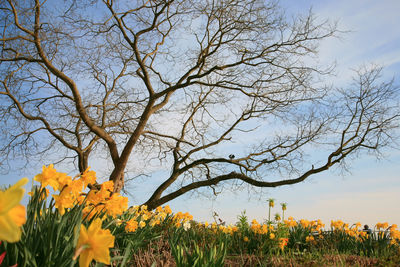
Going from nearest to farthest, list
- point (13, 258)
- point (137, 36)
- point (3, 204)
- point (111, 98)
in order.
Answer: point (3, 204)
point (13, 258)
point (137, 36)
point (111, 98)

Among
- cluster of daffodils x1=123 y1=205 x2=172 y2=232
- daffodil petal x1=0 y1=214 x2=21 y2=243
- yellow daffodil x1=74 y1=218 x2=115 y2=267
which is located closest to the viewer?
daffodil petal x1=0 y1=214 x2=21 y2=243

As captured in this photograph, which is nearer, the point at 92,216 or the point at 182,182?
the point at 92,216

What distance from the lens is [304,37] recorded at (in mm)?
10664

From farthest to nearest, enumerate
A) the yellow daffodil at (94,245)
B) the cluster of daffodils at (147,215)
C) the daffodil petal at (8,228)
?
the cluster of daffodils at (147,215) < the yellow daffodil at (94,245) < the daffodil petal at (8,228)

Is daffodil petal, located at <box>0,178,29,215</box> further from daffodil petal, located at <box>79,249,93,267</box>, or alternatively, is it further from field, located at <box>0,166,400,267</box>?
daffodil petal, located at <box>79,249,93,267</box>

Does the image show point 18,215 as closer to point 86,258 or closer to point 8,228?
point 8,228

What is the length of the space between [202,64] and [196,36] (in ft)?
3.48

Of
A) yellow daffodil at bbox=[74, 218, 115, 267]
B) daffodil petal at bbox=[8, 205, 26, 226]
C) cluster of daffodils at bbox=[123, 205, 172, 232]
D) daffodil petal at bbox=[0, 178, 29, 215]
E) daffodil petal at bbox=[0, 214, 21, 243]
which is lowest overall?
yellow daffodil at bbox=[74, 218, 115, 267]

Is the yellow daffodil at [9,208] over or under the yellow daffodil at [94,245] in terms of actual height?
over

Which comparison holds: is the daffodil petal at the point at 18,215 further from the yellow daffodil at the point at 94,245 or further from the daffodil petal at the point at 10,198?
the yellow daffodil at the point at 94,245

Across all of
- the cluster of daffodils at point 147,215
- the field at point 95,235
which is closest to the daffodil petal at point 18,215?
the field at point 95,235

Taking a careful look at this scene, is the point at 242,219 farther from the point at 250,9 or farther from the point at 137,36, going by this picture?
the point at 137,36

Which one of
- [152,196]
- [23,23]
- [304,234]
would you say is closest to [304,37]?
[304,234]

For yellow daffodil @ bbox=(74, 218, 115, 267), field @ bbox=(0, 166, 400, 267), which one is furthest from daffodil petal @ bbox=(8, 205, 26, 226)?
yellow daffodil @ bbox=(74, 218, 115, 267)
